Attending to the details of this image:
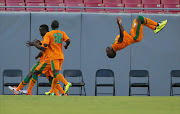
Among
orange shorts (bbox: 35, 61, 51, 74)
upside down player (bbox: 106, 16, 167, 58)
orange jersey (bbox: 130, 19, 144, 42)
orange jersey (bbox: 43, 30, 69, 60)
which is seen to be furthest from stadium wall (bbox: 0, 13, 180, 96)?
orange jersey (bbox: 130, 19, 144, 42)

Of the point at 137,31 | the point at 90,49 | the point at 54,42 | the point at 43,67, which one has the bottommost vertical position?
the point at 43,67

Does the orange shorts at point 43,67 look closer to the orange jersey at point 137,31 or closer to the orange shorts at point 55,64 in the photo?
the orange shorts at point 55,64

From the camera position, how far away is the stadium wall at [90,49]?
11992 millimetres

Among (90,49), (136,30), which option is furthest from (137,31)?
(90,49)


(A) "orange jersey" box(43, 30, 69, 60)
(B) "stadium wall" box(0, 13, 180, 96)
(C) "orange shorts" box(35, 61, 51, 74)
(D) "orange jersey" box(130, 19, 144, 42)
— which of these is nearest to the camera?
(D) "orange jersey" box(130, 19, 144, 42)

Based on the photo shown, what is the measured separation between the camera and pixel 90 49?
39.6ft

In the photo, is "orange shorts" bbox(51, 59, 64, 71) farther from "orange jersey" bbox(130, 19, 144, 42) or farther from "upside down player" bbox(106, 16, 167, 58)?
"orange jersey" bbox(130, 19, 144, 42)

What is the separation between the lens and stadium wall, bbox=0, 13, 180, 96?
12.0 m

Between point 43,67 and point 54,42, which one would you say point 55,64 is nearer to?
point 43,67

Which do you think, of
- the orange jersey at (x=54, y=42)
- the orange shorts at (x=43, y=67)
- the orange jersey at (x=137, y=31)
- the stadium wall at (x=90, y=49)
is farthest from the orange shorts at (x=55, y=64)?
the stadium wall at (x=90, y=49)

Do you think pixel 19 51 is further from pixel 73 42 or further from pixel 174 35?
pixel 174 35

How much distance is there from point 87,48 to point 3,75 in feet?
9.03

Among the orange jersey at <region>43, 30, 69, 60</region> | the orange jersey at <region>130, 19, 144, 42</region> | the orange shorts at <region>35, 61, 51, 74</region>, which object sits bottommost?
the orange shorts at <region>35, 61, 51, 74</region>

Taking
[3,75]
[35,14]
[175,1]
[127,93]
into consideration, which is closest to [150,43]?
[127,93]
